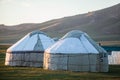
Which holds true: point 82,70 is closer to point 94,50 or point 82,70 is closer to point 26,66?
point 94,50

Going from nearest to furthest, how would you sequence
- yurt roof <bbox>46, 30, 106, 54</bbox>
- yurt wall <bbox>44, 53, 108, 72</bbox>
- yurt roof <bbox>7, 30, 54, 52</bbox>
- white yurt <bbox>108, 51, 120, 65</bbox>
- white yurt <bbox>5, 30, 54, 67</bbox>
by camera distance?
yurt wall <bbox>44, 53, 108, 72</bbox> → yurt roof <bbox>46, 30, 106, 54</bbox> → white yurt <bbox>5, 30, 54, 67</bbox> → yurt roof <bbox>7, 30, 54, 52</bbox> → white yurt <bbox>108, 51, 120, 65</bbox>

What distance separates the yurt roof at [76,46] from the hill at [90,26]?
7740 centimetres

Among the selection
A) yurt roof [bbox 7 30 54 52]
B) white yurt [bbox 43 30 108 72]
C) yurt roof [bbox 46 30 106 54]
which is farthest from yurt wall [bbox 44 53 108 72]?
yurt roof [bbox 7 30 54 52]

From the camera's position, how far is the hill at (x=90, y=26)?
114 metres

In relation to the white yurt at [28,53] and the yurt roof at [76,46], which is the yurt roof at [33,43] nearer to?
the white yurt at [28,53]

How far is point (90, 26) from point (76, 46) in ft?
341

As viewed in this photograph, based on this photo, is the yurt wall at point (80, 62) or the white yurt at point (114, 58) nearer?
the yurt wall at point (80, 62)

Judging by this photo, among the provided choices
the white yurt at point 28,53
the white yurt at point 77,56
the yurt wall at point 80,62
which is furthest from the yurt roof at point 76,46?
the white yurt at point 28,53

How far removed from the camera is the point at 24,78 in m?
20.3

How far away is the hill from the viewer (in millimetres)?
114312

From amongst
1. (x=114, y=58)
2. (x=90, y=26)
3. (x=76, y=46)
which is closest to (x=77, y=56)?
(x=76, y=46)

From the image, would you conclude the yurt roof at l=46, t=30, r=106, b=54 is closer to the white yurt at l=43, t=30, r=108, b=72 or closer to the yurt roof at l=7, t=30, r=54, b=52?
the white yurt at l=43, t=30, r=108, b=72

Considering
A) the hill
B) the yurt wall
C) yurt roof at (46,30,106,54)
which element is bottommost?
the yurt wall

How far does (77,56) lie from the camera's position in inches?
965
